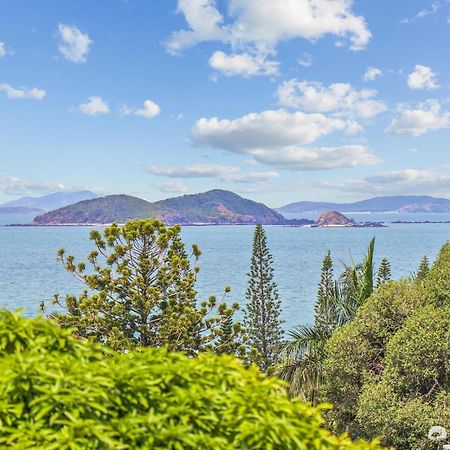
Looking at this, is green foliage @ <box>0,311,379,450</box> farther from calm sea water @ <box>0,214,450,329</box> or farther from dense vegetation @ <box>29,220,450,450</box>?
calm sea water @ <box>0,214,450,329</box>

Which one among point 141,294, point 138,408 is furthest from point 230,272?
point 138,408

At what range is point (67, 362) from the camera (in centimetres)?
235

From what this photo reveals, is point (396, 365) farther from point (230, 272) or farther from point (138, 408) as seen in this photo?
point (230, 272)

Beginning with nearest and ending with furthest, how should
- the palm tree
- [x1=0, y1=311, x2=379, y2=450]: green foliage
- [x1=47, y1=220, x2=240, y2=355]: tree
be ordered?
[x1=0, y1=311, x2=379, y2=450]: green foliage → the palm tree → [x1=47, y1=220, x2=240, y2=355]: tree

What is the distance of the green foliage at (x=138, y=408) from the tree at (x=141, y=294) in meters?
10.5

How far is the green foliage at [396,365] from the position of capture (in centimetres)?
832

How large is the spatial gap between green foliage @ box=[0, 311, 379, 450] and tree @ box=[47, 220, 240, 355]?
1051cm

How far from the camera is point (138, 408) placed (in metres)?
2.27

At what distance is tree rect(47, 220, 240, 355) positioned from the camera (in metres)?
13.1

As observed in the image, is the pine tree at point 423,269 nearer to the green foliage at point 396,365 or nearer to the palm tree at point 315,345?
the palm tree at point 315,345

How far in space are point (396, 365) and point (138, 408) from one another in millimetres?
7414

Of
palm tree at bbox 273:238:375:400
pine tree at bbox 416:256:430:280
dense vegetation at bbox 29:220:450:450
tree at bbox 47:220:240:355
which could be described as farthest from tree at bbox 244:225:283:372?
palm tree at bbox 273:238:375:400

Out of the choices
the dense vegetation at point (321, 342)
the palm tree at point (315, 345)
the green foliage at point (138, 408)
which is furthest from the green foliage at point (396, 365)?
the green foliage at point (138, 408)

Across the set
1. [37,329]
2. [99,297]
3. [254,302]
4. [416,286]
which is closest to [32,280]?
[254,302]
